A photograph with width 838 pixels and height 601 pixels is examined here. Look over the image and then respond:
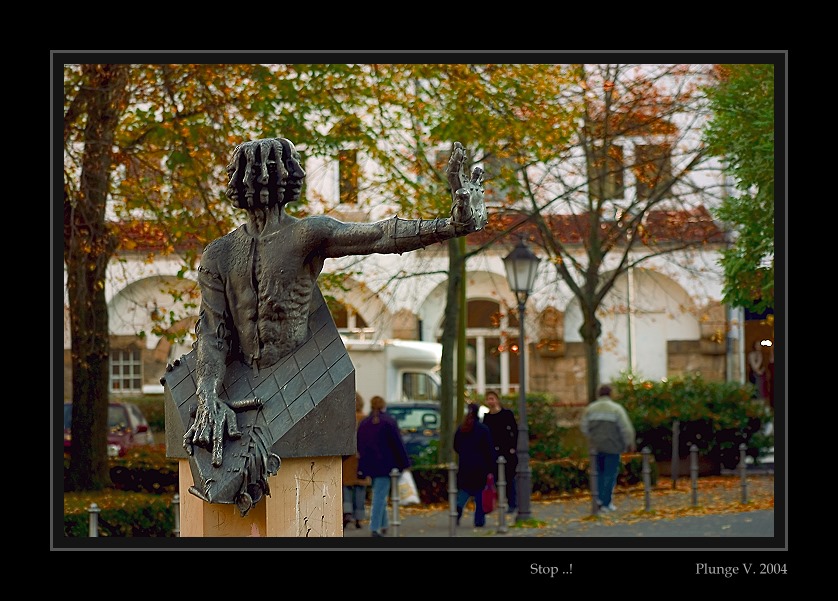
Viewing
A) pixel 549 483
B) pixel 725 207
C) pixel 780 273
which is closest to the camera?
pixel 780 273

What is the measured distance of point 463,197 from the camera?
587 centimetres

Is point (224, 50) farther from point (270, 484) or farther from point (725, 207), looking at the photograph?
point (725, 207)

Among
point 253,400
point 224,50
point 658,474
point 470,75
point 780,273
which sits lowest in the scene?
point 658,474

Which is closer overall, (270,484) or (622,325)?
(270,484)

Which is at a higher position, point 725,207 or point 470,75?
point 470,75

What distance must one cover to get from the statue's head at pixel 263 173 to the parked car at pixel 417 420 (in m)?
19.8

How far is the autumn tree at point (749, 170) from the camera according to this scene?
57.9 ft

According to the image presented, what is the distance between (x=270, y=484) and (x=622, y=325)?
34834 millimetres

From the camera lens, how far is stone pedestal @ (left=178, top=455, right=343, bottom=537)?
639cm

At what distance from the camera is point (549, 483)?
23250 mm

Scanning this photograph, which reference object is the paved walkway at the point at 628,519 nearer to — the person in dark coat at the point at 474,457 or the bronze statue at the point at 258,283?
the person in dark coat at the point at 474,457

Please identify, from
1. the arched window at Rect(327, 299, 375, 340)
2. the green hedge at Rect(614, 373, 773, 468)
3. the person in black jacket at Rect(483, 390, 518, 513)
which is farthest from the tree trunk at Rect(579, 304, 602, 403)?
the person in black jacket at Rect(483, 390, 518, 513)

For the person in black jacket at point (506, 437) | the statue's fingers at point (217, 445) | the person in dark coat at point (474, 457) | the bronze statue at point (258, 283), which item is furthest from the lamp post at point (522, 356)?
the statue's fingers at point (217, 445)
